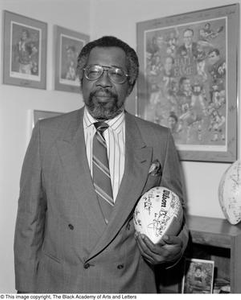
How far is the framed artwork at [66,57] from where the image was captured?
6.79 ft

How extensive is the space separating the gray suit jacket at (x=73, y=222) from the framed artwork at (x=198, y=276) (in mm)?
361

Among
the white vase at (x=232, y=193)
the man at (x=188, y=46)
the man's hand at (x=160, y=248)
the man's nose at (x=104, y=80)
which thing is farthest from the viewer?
the man at (x=188, y=46)

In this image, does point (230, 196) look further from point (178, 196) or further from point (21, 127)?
point (21, 127)

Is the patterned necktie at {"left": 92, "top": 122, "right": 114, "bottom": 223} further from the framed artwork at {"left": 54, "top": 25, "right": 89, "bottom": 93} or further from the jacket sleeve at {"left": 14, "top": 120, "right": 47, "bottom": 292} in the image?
the framed artwork at {"left": 54, "top": 25, "right": 89, "bottom": 93}

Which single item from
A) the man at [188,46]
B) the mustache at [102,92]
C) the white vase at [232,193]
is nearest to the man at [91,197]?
the mustache at [102,92]

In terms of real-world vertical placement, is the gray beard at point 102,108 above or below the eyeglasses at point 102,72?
below

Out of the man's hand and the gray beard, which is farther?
the gray beard

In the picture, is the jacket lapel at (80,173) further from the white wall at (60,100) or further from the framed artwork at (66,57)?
the framed artwork at (66,57)

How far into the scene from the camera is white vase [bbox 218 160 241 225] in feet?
5.44

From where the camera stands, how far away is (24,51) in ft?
6.19

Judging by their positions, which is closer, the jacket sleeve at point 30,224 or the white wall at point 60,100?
the jacket sleeve at point 30,224

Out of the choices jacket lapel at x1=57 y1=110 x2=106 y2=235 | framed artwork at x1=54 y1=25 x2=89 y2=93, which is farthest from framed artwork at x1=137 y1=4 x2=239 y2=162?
jacket lapel at x1=57 y1=110 x2=106 y2=235

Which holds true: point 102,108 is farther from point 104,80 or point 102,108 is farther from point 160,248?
point 160,248

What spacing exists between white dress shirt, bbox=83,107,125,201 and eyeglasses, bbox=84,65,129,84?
14 centimetres
